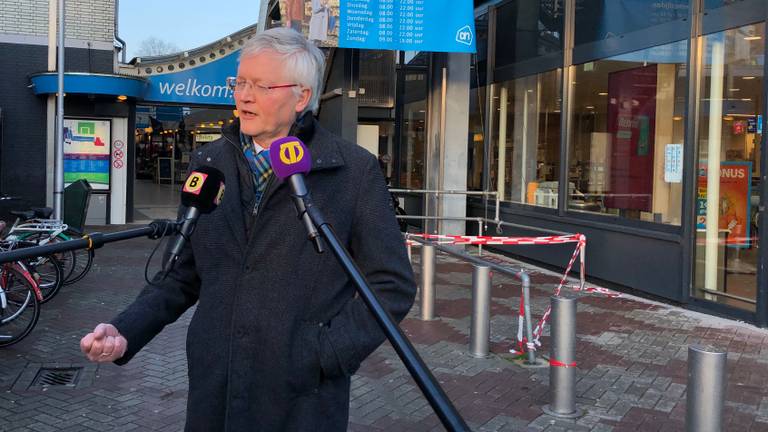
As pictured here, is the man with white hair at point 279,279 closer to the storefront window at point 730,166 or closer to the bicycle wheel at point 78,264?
the storefront window at point 730,166

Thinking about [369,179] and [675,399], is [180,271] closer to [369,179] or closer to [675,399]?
[369,179]

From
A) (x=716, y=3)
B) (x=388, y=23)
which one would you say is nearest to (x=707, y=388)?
(x=716, y=3)

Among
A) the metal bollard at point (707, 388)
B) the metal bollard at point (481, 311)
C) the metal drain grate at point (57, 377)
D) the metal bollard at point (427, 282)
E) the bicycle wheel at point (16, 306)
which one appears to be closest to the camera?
the metal bollard at point (707, 388)

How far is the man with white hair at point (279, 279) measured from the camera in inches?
86.6

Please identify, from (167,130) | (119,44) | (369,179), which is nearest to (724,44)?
(369,179)

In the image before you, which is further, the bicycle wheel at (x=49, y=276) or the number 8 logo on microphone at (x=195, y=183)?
the bicycle wheel at (x=49, y=276)

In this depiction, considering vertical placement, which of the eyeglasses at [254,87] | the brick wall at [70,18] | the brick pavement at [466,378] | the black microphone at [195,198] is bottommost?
the brick pavement at [466,378]

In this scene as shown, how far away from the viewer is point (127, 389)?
5691 mm

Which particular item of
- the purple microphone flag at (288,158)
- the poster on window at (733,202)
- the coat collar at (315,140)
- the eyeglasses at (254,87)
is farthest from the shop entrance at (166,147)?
the purple microphone flag at (288,158)

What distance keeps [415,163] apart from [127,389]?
39.4 feet

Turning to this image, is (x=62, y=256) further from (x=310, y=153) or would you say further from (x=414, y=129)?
(x=414, y=129)

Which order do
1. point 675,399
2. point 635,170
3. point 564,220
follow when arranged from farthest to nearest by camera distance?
point 564,220 → point 635,170 → point 675,399

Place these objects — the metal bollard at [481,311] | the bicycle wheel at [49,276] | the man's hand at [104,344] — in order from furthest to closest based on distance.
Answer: the bicycle wheel at [49,276], the metal bollard at [481,311], the man's hand at [104,344]

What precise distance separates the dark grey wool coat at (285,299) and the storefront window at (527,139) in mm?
10332
